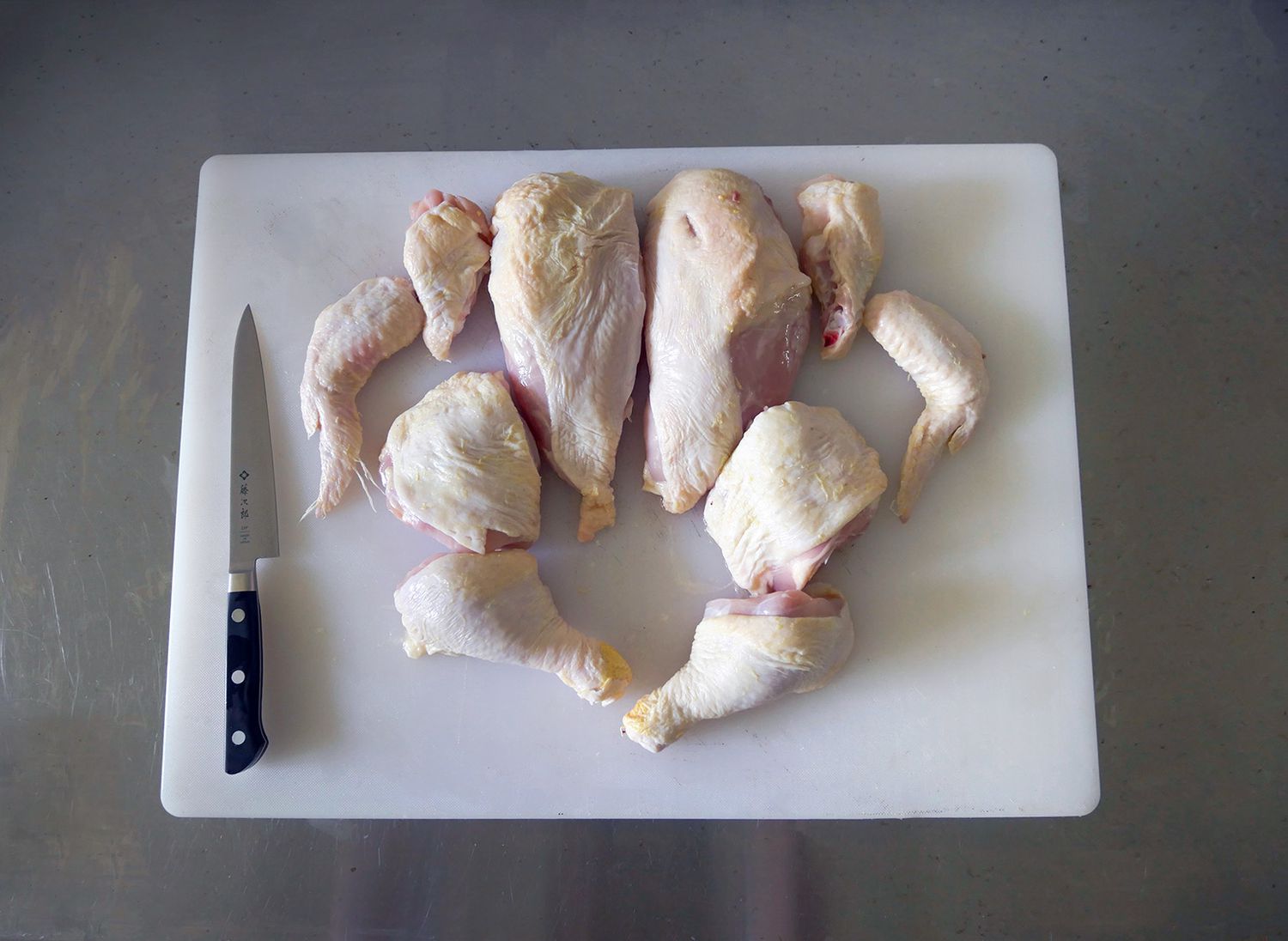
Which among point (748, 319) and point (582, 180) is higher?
point (582, 180)

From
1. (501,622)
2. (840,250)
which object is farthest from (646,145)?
(501,622)

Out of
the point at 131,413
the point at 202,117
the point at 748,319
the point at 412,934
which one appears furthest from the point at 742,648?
the point at 202,117

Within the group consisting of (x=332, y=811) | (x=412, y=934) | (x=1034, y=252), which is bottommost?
A: (x=412, y=934)

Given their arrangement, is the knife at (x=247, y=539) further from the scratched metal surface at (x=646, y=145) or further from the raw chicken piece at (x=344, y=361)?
the scratched metal surface at (x=646, y=145)

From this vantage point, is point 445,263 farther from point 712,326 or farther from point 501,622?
point 501,622

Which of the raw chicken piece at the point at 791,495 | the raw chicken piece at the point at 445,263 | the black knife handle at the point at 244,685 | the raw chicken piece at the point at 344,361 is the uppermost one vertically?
the raw chicken piece at the point at 445,263

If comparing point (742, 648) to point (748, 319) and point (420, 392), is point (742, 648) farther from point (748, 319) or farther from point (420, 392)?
point (420, 392)

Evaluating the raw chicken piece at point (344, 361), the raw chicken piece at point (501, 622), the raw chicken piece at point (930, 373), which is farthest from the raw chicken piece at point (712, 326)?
the raw chicken piece at point (344, 361)
